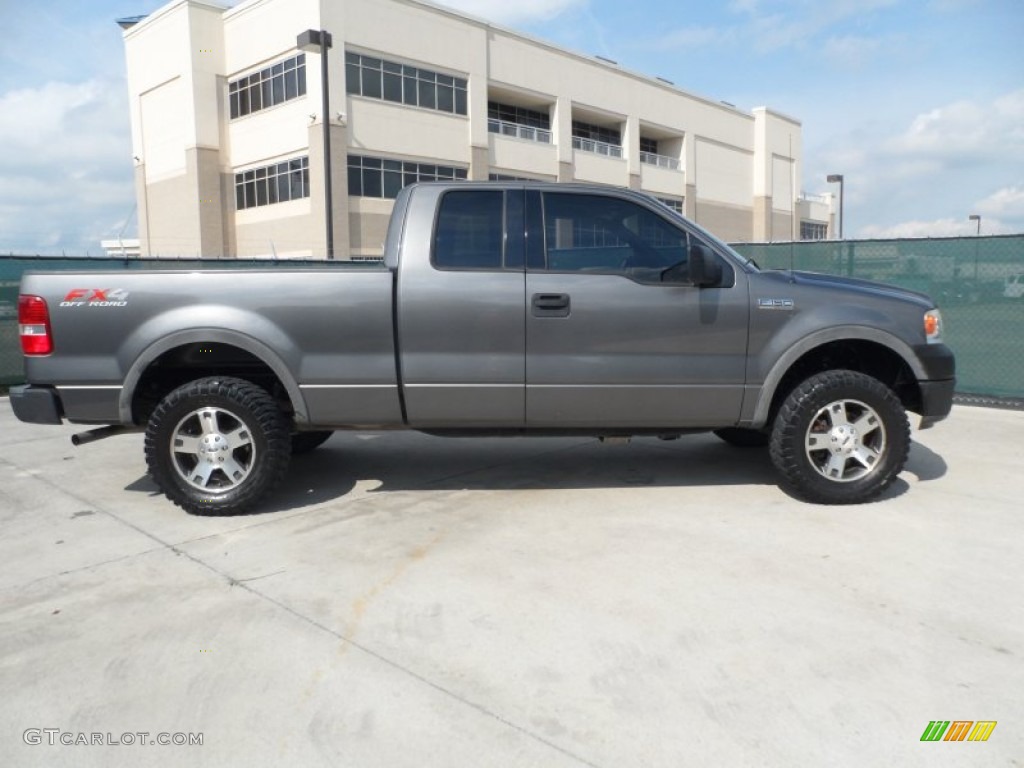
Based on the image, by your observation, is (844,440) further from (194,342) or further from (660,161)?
(660,161)

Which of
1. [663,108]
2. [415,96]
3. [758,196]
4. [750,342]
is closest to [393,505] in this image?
[750,342]

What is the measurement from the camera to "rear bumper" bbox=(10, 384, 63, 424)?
4.55 m

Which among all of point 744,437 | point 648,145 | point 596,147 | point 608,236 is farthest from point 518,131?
point 608,236

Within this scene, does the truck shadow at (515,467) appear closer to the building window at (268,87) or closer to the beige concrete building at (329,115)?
the beige concrete building at (329,115)

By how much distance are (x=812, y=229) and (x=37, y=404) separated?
69109mm

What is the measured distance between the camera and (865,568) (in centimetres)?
384

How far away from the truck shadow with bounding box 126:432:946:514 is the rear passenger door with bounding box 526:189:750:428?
862 mm

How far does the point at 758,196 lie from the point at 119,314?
55335 millimetres

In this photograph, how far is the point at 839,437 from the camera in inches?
189

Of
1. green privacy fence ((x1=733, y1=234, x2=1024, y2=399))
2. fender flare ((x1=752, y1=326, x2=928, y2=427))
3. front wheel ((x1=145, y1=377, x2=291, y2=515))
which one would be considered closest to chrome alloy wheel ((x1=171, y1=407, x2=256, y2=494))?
front wheel ((x1=145, y1=377, x2=291, y2=515))

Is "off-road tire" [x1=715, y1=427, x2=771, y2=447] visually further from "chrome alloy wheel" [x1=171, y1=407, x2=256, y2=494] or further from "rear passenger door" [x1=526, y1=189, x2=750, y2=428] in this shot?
"chrome alloy wheel" [x1=171, y1=407, x2=256, y2=494]

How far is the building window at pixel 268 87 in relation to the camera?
30172 mm

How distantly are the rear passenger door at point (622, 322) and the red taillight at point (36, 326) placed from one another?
9.39ft

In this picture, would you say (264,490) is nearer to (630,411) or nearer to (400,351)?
(400,351)
